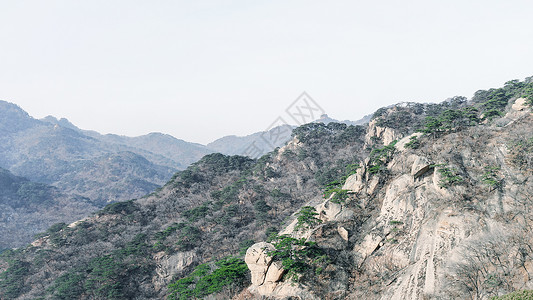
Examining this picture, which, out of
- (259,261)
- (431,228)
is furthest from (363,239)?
(259,261)

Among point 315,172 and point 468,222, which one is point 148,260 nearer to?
point 315,172

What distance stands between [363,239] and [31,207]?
107620 mm

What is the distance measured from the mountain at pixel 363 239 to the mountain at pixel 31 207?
50094 millimetres

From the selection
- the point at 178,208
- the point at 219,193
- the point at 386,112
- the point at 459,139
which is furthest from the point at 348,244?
the point at 386,112

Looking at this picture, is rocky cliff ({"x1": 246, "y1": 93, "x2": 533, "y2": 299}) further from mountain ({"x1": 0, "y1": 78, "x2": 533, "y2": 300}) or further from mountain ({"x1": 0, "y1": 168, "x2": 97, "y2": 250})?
mountain ({"x1": 0, "y1": 168, "x2": 97, "y2": 250})

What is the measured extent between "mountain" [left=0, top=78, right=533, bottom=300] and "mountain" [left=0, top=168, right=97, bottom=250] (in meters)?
50.1

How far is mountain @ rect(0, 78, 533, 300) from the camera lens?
52.3 feet

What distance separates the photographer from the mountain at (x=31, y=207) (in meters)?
83.2

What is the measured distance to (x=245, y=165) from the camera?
64.3 meters

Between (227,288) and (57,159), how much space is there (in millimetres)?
199580

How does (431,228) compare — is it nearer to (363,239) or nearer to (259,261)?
(363,239)

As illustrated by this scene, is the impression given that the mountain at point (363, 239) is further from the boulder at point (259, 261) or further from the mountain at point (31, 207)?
the mountain at point (31, 207)

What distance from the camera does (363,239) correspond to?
21172 mm

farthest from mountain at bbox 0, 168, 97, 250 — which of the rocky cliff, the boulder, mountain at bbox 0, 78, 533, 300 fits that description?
the rocky cliff
